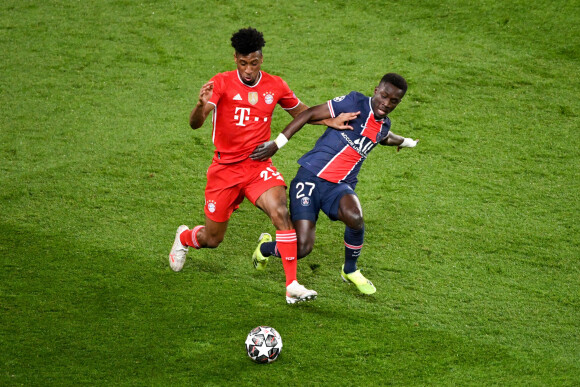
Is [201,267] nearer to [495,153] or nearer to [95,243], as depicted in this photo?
[95,243]

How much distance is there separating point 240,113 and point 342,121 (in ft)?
2.84

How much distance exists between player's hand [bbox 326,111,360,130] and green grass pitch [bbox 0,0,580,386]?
4.41ft

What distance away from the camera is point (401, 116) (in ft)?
28.3

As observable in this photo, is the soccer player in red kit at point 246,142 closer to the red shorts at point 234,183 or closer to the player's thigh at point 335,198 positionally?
the red shorts at point 234,183

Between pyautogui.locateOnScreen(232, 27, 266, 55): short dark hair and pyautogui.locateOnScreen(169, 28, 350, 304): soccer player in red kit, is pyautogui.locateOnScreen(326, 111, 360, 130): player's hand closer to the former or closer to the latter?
pyautogui.locateOnScreen(169, 28, 350, 304): soccer player in red kit

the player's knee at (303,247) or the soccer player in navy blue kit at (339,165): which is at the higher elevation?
the soccer player in navy blue kit at (339,165)

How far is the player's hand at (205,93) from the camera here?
17.5ft

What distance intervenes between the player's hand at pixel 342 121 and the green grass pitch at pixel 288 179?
1343 mm

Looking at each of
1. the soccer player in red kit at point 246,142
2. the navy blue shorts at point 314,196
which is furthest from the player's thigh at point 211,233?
the navy blue shorts at point 314,196

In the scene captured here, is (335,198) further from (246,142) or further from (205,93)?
(205,93)

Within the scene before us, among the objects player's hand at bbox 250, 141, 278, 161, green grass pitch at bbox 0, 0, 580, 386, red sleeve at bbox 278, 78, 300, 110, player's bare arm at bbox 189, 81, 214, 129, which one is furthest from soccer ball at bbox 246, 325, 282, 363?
red sleeve at bbox 278, 78, 300, 110

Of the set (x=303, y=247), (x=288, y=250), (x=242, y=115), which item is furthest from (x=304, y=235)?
(x=242, y=115)

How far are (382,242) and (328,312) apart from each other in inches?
50.4

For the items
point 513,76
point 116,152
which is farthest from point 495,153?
point 116,152
